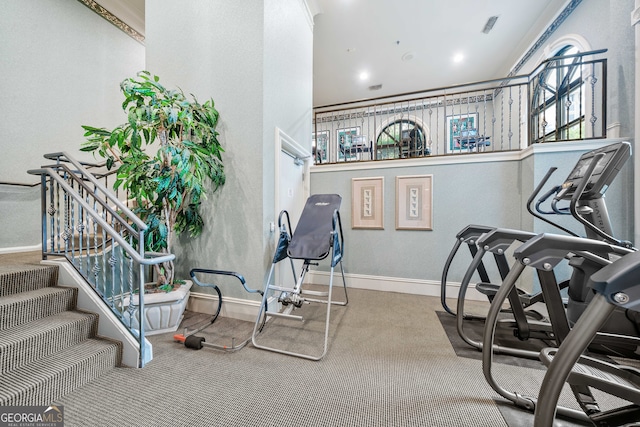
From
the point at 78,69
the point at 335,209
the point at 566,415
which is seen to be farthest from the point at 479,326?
the point at 78,69

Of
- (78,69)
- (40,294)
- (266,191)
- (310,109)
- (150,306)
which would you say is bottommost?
(150,306)

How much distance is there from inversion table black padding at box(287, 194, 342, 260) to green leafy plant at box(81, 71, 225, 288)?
1033 millimetres

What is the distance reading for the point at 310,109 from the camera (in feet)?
13.1

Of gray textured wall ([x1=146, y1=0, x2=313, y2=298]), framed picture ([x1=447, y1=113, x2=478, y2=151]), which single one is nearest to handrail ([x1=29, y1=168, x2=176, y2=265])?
gray textured wall ([x1=146, y1=0, x2=313, y2=298])

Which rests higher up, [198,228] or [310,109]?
[310,109]

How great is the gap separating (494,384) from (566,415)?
0.36 metres

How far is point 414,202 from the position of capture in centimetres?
345

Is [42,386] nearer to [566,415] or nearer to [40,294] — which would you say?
[40,294]

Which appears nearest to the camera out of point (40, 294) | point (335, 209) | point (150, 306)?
point (40, 294)

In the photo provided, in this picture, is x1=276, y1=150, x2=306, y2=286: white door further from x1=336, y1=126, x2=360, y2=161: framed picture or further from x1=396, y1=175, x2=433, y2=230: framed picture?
x1=396, y1=175, x2=433, y2=230: framed picture

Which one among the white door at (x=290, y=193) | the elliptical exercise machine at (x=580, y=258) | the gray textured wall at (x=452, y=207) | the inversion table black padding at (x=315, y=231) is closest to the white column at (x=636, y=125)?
the gray textured wall at (x=452, y=207)

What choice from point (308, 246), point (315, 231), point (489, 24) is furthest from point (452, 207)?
point (489, 24)

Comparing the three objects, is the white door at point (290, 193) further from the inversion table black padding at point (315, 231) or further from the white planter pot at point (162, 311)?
the white planter pot at point (162, 311)

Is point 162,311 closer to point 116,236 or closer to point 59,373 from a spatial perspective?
point 59,373
